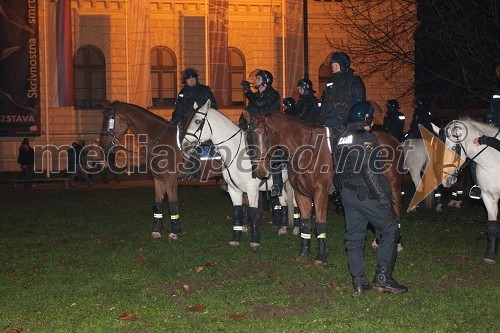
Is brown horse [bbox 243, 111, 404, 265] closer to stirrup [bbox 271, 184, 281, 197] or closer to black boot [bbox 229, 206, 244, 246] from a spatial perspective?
stirrup [bbox 271, 184, 281, 197]

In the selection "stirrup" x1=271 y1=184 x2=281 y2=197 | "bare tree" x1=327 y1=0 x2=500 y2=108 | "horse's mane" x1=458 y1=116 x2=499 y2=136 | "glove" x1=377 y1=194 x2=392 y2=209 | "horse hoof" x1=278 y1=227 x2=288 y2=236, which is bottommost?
"horse hoof" x1=278 y1=227 x2=288 y2=236

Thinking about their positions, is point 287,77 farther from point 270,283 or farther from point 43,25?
point 270,283

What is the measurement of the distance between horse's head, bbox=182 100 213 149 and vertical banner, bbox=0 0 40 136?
73.4 ft

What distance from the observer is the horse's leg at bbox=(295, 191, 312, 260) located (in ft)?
37.6

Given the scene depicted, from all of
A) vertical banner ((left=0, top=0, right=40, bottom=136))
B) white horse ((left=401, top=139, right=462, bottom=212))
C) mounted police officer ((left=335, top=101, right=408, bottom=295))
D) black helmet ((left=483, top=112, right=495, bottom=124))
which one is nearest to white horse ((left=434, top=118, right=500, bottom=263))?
black helmet ((left=483, top=112, right=495, bottom=124))

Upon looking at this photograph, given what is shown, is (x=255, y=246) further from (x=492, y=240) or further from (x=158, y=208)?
(x=492, y=240)

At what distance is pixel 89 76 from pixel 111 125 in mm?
23659

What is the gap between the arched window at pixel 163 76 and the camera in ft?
123

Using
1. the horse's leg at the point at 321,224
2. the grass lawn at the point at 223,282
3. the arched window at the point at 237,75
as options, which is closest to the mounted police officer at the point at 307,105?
the grass lawn at the point at 223,282

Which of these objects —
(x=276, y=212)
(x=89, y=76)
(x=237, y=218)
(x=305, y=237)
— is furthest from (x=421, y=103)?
(x=89, y=76)

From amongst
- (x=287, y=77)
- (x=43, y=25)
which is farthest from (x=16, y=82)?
(x=287, y=77)

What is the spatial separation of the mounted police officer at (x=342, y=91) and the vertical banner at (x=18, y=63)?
24.5 meters

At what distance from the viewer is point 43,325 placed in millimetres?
7852

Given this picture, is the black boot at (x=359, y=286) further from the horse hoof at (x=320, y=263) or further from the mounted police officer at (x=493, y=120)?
the mounted police officer at (x=493, y=120)
